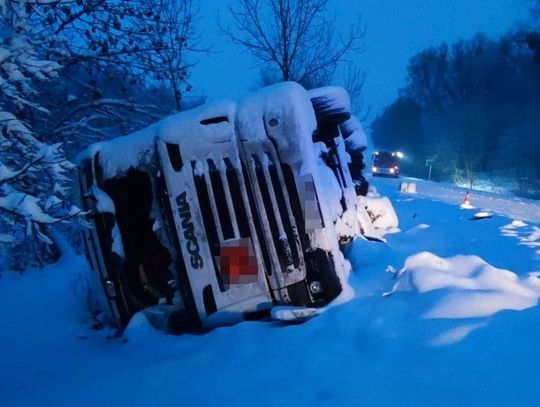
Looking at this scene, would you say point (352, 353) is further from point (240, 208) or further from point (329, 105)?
point (329, 105)

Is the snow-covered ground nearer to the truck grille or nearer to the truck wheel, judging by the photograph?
the truck grille

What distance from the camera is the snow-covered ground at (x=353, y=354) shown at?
82.2 inches

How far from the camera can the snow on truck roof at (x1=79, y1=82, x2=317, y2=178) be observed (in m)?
3.14

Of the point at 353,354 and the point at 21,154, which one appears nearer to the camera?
the point at 353,354

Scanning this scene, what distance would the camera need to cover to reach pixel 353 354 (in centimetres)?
245

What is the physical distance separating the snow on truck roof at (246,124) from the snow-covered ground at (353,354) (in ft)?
3.94

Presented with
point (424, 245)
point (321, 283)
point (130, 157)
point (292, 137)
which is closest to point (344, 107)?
point (292, 137)

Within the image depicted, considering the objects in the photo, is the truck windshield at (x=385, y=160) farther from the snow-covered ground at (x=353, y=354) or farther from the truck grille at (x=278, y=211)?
the truck grille at (x=278, y=211)

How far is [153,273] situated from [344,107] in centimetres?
219

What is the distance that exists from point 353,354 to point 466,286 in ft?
3.27

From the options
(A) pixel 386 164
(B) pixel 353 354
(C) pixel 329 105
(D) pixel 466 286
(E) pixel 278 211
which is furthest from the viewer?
(A) pixel 386 164

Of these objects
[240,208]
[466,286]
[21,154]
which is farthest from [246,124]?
[466,286]

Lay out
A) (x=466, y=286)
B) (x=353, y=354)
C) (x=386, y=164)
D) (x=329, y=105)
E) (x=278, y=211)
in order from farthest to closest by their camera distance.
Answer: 1. (x=386, y=164)
2. (x=329, y=105)
3. (x=278, y=211)
4. (x=466, y=286)
5. (x=353, y=354)

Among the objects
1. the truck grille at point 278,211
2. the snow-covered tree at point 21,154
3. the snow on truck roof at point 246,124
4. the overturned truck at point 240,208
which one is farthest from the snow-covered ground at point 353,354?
the snow on truck roof at point 246,124
